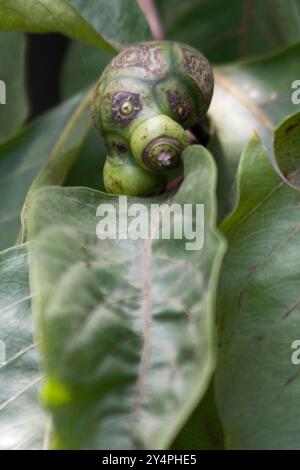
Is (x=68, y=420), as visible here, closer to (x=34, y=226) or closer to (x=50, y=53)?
(x=34, y=226)

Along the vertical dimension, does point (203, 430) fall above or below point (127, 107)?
below

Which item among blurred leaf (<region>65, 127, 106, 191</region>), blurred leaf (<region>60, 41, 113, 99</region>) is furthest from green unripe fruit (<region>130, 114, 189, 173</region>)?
blurred leaf (<region>60, 41, 113, 99</region>)

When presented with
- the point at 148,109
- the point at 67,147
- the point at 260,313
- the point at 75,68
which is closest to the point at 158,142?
the point at 148,109

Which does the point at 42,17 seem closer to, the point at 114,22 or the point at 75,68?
the point at 114,22

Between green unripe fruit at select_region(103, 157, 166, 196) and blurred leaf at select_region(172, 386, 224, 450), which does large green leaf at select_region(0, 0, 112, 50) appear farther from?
blurred leaf at select_region(172, 386, 224, 450)

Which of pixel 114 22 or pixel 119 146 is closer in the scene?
pixel 119 146

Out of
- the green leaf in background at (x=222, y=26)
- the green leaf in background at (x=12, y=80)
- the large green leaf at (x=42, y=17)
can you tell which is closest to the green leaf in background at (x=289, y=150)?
the large green leaf at (x=42, y=17)
